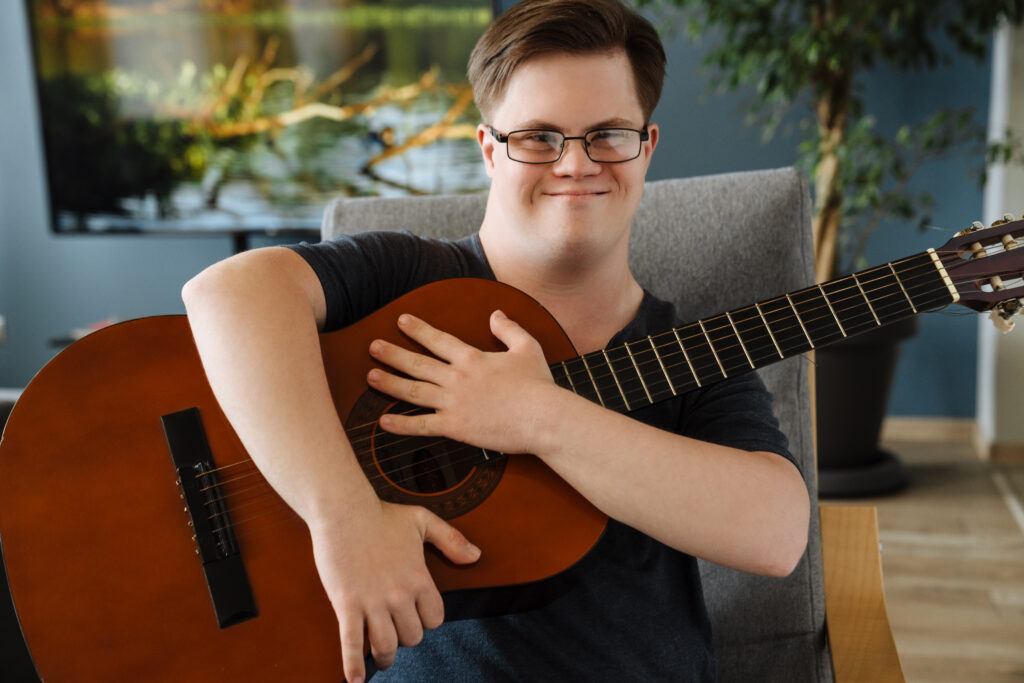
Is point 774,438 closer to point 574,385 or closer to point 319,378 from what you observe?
point 574,385

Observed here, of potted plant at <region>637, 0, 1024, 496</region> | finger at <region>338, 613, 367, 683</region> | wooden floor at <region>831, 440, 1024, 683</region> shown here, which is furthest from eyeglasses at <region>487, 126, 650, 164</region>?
potted plant at <region>637, 0, 1024, 496</region>

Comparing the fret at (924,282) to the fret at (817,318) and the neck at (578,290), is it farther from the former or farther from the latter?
the neck at (578,290)

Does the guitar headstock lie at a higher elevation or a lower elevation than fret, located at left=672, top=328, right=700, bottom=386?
higher

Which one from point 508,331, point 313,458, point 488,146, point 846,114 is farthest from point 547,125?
point 846,114

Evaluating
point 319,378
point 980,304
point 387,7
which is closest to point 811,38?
point 387,7

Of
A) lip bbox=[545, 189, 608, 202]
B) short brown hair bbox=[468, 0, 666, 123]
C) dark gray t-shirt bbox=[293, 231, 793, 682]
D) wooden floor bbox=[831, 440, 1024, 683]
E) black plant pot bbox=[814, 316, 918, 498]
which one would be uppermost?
short brown hair bbox=[468, 0, 666, 123]

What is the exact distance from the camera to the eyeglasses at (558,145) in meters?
0.99

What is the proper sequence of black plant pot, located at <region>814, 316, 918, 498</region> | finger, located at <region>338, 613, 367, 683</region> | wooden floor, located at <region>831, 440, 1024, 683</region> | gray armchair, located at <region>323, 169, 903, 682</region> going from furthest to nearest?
1. black plant pot, located at <region>814, 316, 918, 498</region>
2. wooden floor, located at <region>831, 440, 1024, 683</region>
3. gray armchair, located at <region>323, 169, 903, 682</region>
4. finger, located at <region>338, 613, 367, 683</region>

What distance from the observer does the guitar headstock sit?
0.92 meters

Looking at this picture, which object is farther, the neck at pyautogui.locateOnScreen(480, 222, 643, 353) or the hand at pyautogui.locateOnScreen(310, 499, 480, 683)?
the neck at pyautogui.locateOnScreen(480, 222, 643, 353)

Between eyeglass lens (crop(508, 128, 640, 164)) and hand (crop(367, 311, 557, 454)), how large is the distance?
0.68ft

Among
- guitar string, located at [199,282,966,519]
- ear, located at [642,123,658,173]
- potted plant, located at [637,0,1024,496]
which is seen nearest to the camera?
guitar string, located at [199,282,966,519]

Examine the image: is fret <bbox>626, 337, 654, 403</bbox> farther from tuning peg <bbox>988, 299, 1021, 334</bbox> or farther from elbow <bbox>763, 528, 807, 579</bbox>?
tuning peg <bbox>988, 299, 1021, 334</bbox>

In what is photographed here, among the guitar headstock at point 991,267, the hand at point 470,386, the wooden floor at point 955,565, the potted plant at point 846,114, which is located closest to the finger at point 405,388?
the hand at point 470,386
